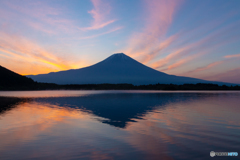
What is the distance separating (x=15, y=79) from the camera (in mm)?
171000

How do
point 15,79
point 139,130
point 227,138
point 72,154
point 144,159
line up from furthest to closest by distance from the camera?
1. point 15,79
2. point 139,130
3. point 227,138
4. point 72,154
5. point 144,159

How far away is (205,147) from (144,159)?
342 cm

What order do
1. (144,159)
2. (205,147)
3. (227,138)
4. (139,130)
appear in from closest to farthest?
(144,159)
(205,147)
(227,138)
(139,130)

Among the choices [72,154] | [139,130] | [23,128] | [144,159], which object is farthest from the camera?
[23,128]

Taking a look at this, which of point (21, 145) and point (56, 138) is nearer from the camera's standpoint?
point (21, 145)

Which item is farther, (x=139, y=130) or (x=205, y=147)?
(x=139, y=130)

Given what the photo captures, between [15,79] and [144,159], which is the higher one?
[15,79]

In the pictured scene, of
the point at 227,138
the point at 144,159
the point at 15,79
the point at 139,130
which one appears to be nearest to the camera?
the point at 144,159

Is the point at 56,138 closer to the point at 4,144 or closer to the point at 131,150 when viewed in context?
the point at 4,144

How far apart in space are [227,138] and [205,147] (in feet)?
8.40

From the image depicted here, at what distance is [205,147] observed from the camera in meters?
9.24

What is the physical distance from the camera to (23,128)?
13.7 m

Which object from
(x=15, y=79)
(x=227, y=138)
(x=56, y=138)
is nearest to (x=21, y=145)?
(x=56, y=138)

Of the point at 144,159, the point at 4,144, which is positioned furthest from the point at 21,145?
the point at 144,159
